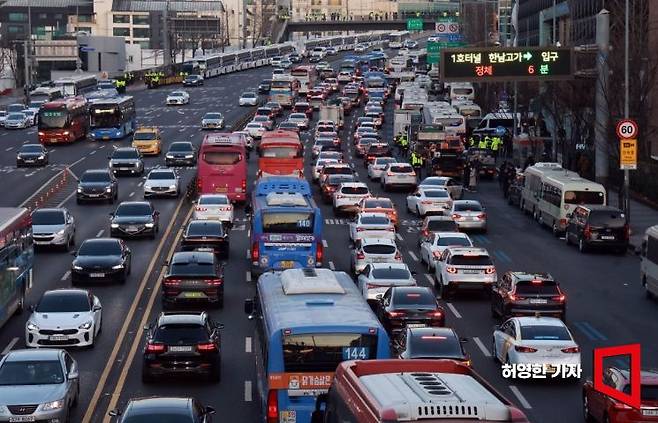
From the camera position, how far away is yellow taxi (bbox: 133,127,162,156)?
86.3m

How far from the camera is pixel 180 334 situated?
29.5 m

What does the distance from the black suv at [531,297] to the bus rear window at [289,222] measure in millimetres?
7182

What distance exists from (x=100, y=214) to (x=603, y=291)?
24617mm

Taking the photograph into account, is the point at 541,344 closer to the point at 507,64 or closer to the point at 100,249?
the point at 100,249

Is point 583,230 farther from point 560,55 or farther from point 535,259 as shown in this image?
point 560,55

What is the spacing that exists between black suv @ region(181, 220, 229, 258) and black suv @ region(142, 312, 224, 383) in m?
17.4

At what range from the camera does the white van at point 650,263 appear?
137 ft

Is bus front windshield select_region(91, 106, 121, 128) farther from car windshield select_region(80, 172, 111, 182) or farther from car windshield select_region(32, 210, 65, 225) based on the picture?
car windshield select_region(32, 210, 65, 225)

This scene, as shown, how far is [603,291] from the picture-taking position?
44062 millimetres

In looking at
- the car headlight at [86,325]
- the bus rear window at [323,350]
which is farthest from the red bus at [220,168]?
the bus rear window at [323,350]

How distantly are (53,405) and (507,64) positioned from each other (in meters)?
36.1

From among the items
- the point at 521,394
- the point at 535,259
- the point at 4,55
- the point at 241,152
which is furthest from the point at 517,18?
the point at 521,394

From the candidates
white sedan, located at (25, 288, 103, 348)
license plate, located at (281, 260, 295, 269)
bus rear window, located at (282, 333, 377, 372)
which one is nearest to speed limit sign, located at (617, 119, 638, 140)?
license plate, located at (281, 260, 295, 269)

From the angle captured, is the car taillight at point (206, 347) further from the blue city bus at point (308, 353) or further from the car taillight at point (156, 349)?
the blue city bus at point (308, 353)
